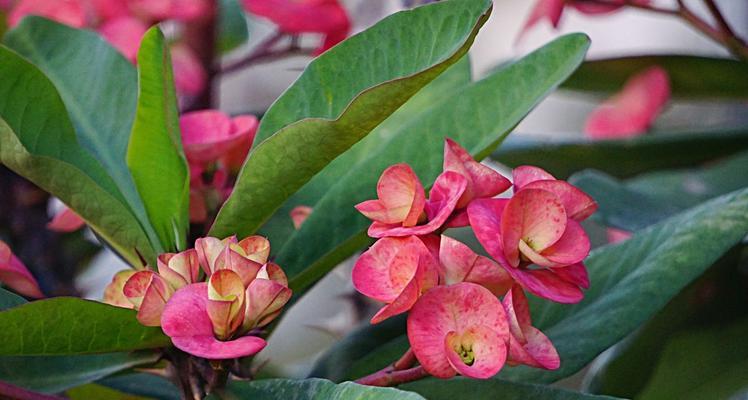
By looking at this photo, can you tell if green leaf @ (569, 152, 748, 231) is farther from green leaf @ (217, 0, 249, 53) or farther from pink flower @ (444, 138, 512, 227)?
green leaf @ (217, 0, 249, 53)

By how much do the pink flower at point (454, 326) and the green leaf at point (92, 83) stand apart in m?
0.25

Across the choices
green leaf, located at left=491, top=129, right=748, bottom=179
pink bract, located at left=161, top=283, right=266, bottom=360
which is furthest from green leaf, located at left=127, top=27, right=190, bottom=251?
green leaf, located at left=491, top=129, right=748, bottom=179

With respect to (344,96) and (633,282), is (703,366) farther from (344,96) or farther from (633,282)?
(344,96)

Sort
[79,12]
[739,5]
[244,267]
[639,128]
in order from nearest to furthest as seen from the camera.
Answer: [244,267]
[79,12]
[639,128]
[739,5]

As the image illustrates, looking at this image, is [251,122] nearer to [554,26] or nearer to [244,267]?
[244,267]

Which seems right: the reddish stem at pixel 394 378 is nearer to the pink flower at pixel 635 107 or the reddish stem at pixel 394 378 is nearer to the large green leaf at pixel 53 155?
the large green leaf at pixel 53 155

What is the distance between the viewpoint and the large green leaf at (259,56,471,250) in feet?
2.14

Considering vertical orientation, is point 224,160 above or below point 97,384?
above

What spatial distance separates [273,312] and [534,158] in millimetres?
617

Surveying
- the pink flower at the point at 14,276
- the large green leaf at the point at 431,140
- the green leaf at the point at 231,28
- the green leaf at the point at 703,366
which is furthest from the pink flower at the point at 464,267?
the green leaf at the point at 231,28

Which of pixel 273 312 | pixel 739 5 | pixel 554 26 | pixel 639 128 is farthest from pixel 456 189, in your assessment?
pixel 739 5

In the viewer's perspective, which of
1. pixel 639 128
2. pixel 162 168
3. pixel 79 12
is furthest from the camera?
pixel 639 128

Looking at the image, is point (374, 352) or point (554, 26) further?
point (554, 26)

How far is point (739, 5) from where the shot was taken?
2379 millimetres
